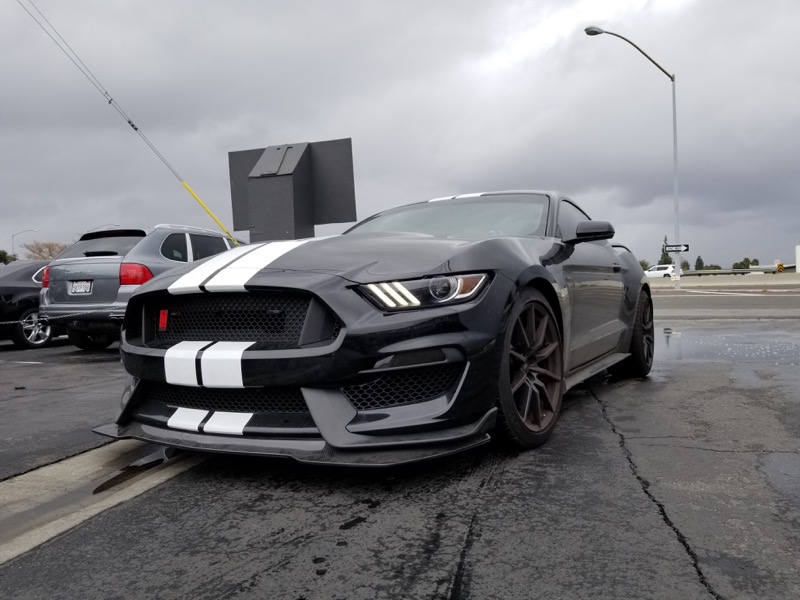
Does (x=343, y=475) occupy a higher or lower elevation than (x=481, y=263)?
lower

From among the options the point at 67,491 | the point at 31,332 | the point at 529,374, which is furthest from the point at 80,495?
the point at 31,332

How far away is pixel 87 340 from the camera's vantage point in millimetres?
9312

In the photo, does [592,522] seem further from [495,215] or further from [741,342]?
[741,342]

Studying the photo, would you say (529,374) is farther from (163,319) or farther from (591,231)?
(163,319)

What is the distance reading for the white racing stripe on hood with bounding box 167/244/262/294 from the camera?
2899 millimetres

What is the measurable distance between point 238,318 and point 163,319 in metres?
0.50

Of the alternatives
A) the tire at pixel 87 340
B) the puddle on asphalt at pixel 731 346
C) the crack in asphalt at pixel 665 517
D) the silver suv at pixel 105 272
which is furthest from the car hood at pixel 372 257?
the tire at pixel 87 340

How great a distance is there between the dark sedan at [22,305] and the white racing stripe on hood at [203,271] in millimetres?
7602

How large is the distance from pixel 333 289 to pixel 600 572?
4.48 ft

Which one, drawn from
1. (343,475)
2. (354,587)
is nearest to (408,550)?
(354,587)

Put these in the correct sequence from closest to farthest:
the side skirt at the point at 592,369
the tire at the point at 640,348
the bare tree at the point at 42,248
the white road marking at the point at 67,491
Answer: the white road marking at the point at 67,491
the side skirt at the point at 592,369
the tire at the point at 640,348
the bare tree at the point at 42,248

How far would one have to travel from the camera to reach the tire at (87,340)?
357 inches

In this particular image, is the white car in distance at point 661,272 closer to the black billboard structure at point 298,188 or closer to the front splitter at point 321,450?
the black billboard structure at point 298,188

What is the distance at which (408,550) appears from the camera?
2.05 m
